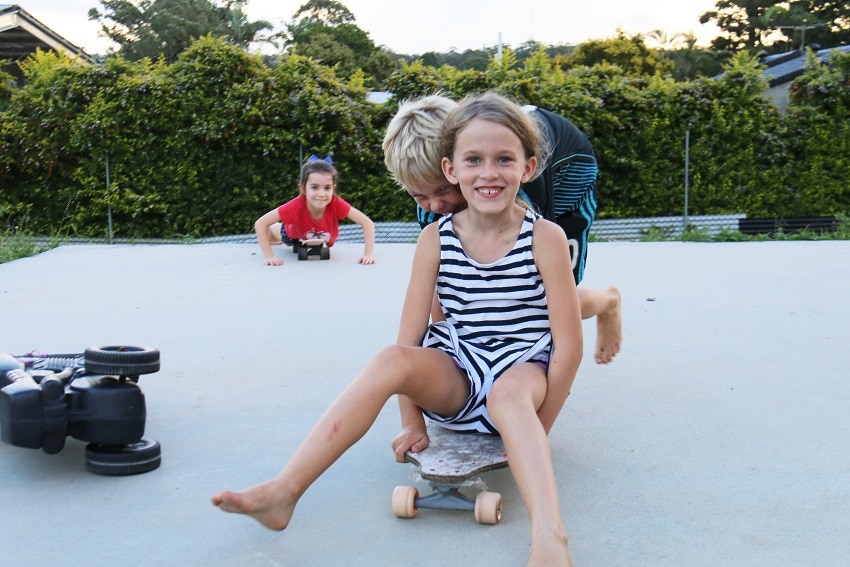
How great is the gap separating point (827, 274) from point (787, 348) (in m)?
2.39

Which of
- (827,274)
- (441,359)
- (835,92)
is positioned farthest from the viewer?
(835,92)

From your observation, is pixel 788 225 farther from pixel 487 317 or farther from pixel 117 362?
pixel 117 362

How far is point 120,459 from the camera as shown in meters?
2.41

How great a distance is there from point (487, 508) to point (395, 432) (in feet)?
2.59

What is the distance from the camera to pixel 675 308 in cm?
482

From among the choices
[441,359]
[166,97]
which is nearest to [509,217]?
[441,359]

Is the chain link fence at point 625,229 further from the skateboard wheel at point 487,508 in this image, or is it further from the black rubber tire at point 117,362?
the skateboard wheel at point 487,508

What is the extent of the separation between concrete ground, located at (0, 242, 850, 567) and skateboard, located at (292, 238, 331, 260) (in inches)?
59.2

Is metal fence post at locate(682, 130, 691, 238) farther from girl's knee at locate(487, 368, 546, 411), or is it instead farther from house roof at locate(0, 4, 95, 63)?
house roof at locate(0, 4, 95, 63)

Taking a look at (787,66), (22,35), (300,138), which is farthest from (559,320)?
(787,66)

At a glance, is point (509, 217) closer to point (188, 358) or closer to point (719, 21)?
point (188, 358)

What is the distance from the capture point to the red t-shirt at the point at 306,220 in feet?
22.9

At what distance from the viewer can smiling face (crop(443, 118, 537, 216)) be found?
2.35m

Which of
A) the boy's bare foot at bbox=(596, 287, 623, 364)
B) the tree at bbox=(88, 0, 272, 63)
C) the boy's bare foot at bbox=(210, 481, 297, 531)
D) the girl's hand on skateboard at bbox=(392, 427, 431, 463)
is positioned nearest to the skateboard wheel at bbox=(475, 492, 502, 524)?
the girl's hand on skateboard at bbox=(392, 427, 431, 463)
